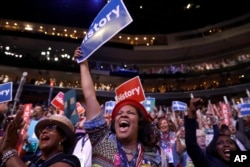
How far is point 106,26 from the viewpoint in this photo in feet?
8.93

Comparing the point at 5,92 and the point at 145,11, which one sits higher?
the point at 145,11

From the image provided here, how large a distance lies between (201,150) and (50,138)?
1432 millimetres

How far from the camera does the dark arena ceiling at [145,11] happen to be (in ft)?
95.4

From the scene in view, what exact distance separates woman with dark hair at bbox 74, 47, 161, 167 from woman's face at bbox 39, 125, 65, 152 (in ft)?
0.88

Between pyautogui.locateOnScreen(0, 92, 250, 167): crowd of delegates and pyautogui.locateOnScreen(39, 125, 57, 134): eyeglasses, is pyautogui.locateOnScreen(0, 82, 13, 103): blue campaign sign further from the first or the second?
pyautogui.locateOnScreen(39, 125, 57, 134): eyeglasses

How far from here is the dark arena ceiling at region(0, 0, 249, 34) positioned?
2908cm

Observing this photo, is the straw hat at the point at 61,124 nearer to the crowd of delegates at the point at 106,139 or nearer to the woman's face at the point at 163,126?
the crowd of delegates at the point at 106,139

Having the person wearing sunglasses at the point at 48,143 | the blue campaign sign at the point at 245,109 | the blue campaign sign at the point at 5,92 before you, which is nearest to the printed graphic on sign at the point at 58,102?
the blue campaign sign at the point at 5,92

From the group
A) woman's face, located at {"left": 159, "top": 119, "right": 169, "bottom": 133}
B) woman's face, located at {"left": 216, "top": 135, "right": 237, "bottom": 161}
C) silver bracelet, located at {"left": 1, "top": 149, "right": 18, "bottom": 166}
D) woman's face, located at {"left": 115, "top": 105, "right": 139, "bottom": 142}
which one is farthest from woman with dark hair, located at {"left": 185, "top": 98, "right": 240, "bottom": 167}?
woman's face, located at {"left": 159, "top": 119, "right": 169, "bottom": 133}

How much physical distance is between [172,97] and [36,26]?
16.4 metres

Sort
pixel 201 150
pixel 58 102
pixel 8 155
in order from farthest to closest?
pixel 58 102 → pixel 201 150 → pixel 8 155

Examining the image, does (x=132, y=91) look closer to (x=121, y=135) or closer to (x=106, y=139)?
(x=121, y=135)

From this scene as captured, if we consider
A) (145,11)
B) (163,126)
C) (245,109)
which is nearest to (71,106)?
(163,126)

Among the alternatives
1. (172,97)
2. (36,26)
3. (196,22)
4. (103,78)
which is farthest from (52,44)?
(196,22)
